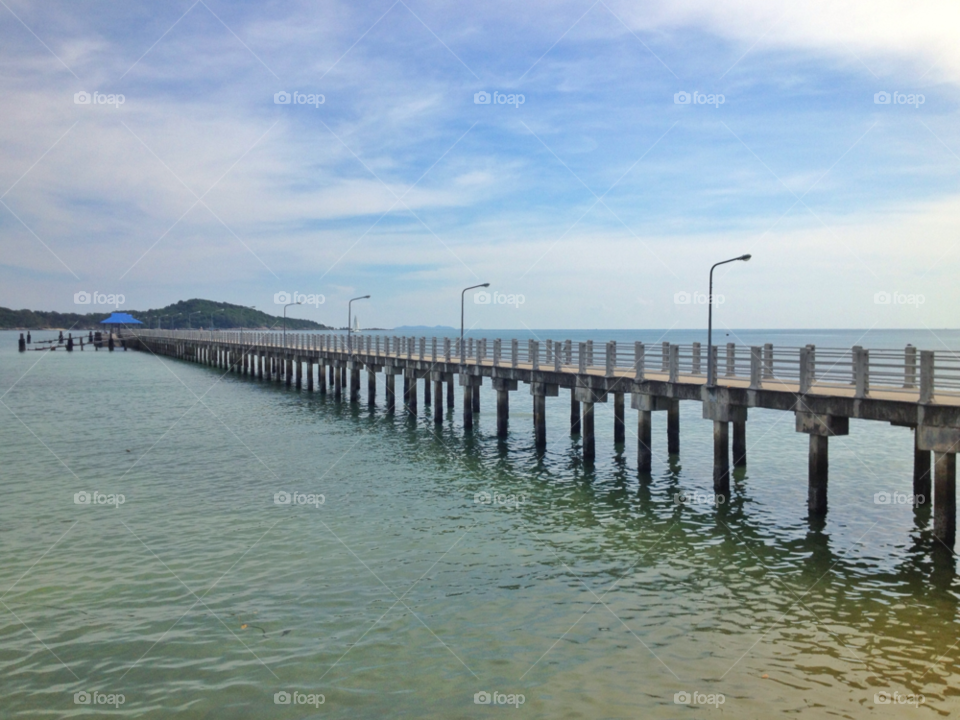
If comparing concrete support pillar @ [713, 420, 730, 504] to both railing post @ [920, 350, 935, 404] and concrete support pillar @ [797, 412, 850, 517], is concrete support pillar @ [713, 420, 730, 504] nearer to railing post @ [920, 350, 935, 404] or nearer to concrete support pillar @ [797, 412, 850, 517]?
concrete support pillar @ [797, 412, 850, 517]

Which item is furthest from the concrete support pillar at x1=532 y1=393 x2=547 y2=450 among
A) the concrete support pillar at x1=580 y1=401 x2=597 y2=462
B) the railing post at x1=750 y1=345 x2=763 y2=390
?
the railing post at x1=750 y1=345 x2=763 y2=390

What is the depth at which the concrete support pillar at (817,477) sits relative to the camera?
59.8ft

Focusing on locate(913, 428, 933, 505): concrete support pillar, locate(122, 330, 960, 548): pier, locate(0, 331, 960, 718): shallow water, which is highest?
locate(122, 330, 960, 548): pier

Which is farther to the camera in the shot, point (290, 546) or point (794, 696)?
point (290, 546)

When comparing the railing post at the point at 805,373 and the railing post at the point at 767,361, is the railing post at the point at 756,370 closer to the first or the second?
the railing post at the point at 767,361

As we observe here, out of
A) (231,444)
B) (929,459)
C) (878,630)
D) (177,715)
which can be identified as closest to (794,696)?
(878,630)

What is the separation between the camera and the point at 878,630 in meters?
11.7

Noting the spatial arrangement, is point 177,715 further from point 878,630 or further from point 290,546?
point 878,630

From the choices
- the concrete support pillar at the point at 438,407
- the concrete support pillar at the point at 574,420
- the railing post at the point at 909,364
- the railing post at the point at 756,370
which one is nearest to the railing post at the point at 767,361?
the railing post at the point at 756,370

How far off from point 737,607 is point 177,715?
29.2 feet

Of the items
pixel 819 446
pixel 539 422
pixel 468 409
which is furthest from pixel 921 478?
pixel 468 409

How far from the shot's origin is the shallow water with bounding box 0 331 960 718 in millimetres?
9961

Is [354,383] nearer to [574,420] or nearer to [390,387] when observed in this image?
[390,387]

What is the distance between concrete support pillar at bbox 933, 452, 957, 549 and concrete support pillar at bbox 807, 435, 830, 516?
8.96 ft
